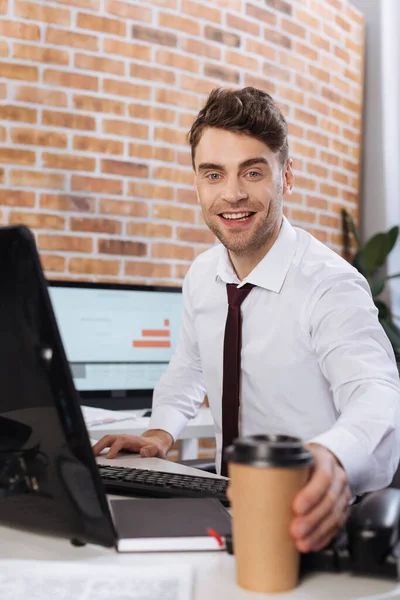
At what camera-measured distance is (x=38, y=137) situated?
2.72 meters

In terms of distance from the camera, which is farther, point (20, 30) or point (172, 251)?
point (172, 251)

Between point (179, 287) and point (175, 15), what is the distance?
118 cm

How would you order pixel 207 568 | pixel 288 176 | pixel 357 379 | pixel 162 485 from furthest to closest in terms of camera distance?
pixel 288 176
pixel 357 379
pixel 162 485
pixel 207 568

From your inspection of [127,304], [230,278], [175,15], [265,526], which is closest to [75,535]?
[265,526]

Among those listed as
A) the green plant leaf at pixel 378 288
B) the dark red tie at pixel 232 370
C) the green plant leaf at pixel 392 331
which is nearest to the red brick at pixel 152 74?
the green plant leaf at pixel 378 288

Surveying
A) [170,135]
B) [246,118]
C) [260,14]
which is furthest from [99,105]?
[246,118]

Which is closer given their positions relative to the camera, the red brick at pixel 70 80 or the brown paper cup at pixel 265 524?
the brown paper cup at pixel 265 524

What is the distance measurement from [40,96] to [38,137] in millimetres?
157

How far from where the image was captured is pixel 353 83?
12.9 ft

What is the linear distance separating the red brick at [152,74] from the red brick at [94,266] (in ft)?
2.58

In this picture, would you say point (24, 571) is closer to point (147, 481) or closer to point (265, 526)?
point (265, 526)

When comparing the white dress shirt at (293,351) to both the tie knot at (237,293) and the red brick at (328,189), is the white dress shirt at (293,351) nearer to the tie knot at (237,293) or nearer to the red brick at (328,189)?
the tie knot at (237,293)

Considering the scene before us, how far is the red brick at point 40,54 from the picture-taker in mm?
2686

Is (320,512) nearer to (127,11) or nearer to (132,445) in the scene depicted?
(132,445)
